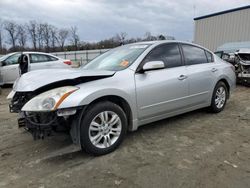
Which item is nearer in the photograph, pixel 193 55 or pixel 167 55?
pixel 167 55

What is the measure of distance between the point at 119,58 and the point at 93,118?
53.6 inches

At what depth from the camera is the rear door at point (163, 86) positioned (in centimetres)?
355

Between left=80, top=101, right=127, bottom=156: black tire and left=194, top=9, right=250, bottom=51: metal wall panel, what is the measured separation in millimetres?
16288

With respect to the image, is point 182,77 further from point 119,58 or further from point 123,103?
point 123,103

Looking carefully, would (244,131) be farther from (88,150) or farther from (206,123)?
(88,150)

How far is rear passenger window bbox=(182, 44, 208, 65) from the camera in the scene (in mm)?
4391

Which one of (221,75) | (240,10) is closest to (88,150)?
(221,75)

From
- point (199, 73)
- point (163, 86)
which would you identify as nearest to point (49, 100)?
point (163, 86)

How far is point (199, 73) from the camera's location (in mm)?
4422

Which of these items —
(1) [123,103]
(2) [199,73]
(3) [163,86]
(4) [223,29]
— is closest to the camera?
(1) [123,103]

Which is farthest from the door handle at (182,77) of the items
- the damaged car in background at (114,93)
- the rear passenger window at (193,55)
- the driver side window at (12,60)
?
the driver side window at (12,60)

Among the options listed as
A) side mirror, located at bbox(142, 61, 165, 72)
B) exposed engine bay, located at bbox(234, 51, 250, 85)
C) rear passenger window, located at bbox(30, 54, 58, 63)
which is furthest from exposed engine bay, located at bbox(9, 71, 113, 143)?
exposed engine bay, located at bbox(234, 51, 250, 85)

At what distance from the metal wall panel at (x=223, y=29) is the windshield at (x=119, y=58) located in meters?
15.2

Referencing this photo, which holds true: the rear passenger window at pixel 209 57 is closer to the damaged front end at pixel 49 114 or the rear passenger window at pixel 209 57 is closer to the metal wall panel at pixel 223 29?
the damaged front end at pixel 49 114
